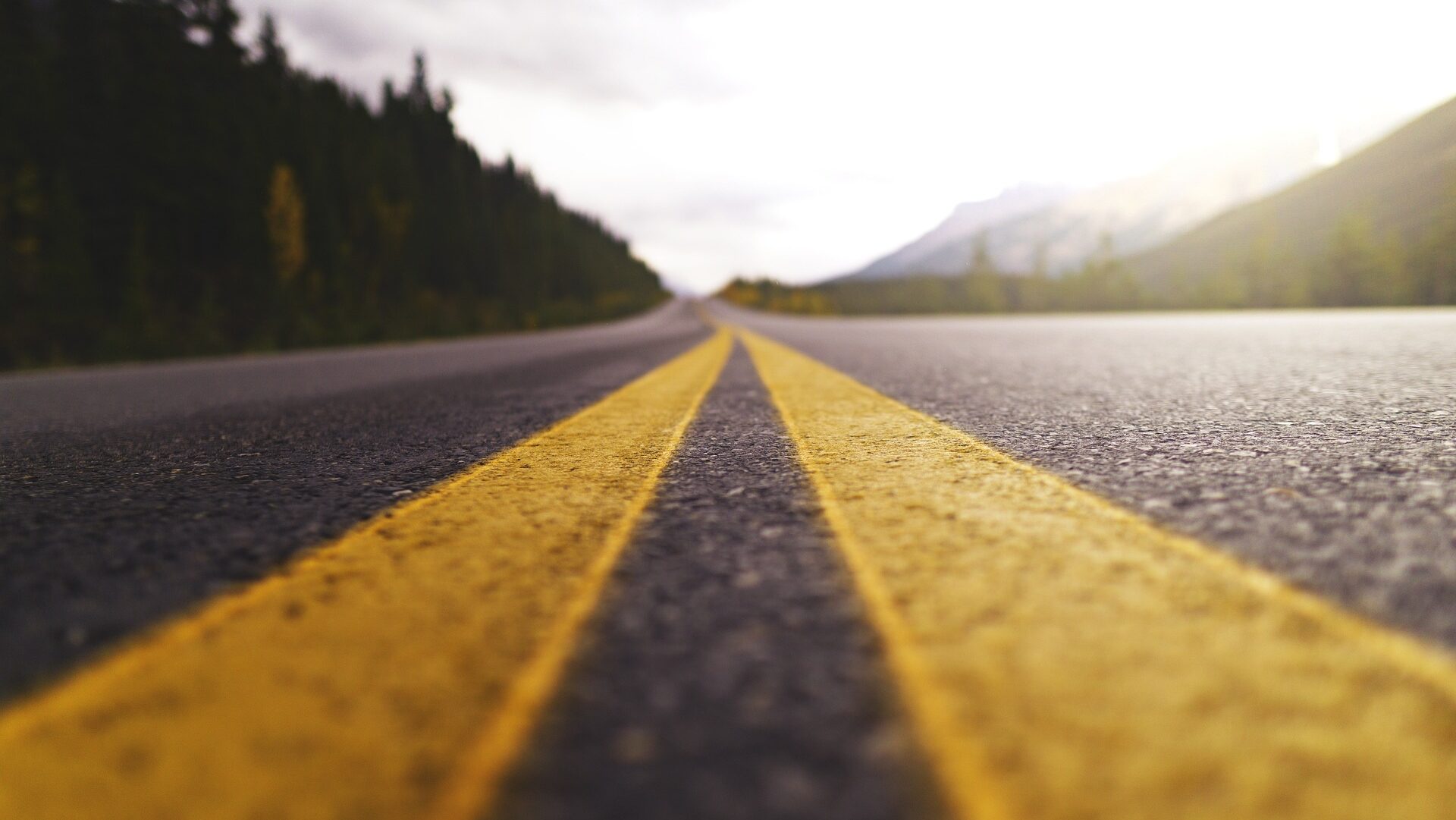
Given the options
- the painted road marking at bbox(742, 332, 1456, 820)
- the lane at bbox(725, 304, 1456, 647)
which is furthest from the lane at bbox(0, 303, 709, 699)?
the lane at bbox(725, 304, 1456, 647)

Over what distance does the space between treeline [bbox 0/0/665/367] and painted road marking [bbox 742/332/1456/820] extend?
21768mm

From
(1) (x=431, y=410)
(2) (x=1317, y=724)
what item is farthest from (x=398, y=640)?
(1) (x=431, y=410)

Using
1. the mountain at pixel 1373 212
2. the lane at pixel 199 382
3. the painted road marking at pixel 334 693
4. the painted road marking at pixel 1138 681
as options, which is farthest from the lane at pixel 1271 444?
the mountain at pixel 1373 212

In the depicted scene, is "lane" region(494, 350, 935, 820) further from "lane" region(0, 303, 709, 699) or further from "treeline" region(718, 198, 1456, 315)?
"treeline" region(718, 198, 1456, 315)

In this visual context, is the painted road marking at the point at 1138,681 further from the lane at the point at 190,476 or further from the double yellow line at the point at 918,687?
the lane at the point at 190,476

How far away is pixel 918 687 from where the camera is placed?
5.06 feet

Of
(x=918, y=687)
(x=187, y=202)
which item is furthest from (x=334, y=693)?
(x=187, y=202)

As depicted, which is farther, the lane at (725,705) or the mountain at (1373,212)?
the mountain at (1373,212)

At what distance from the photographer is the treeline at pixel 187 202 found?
21.3m

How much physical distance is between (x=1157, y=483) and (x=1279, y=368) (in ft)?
23.8

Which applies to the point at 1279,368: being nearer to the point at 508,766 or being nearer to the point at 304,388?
the point at 508,766

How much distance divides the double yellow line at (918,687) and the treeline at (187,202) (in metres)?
20.5

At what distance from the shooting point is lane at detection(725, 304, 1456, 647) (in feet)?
A: 7.70

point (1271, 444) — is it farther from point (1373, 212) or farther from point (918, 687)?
point (1373, 212)
